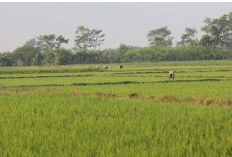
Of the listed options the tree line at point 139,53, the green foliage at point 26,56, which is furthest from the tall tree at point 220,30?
the green foliage at point 26,56

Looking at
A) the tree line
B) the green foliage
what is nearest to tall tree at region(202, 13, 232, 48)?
the tree line

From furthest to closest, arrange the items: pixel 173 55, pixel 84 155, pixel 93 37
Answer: pixel 93 37, pixel 173 55, pixel 84 155

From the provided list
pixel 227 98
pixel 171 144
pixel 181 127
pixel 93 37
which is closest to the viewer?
pixel 171 144

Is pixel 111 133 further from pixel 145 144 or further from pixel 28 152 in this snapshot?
pixel 28 152

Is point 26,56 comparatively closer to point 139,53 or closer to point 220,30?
point 139,53

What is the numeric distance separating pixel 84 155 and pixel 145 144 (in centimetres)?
82

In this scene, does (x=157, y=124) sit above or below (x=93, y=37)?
below

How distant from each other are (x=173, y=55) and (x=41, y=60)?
22.6 metres

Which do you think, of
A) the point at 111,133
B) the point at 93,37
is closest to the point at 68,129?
the point at 111,133

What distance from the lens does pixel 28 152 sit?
334 centimetres

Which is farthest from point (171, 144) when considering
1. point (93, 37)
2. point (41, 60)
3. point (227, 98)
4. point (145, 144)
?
point (93, 37)

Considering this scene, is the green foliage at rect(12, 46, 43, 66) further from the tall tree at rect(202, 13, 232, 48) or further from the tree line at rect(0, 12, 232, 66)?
the tall tree at rect(202, 13, 232, 48)

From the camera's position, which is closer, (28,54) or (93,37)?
(28,54)

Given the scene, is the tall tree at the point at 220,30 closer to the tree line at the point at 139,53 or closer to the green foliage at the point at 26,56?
the tree line at the point at 139,53
